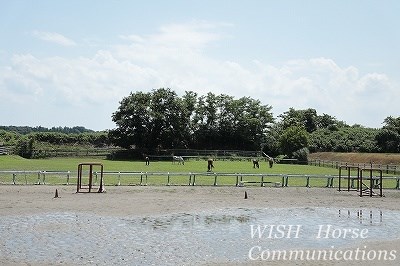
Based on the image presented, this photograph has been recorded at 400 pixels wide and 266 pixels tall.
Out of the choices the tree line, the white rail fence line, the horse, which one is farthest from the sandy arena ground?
the tree line

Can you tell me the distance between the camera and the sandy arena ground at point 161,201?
2032cm

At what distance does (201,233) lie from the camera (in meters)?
16.5

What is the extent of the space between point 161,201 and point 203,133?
63544 millimetres

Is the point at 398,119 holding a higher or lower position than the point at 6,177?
higher

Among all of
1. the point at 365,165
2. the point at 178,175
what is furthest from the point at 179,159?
the point at 178,175

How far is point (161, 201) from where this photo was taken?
24406 mm

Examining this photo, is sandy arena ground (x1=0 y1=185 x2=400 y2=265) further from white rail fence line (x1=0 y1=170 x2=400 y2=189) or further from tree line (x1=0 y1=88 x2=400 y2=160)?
tree line (x1=0 y1=88 x2=400 y2=160)

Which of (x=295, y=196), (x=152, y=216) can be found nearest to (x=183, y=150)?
(x=295, y=196)

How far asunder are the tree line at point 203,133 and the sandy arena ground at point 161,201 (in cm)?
4020

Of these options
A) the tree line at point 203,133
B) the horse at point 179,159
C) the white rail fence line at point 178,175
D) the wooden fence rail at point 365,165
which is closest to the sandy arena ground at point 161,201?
the white rail fence line at point 178,175

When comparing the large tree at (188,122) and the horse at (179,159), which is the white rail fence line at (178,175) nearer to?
the horse at (179,159)

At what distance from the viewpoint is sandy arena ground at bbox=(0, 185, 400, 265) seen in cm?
2032

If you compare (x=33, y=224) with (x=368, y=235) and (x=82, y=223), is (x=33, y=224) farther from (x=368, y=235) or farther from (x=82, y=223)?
(x=368, y=235)

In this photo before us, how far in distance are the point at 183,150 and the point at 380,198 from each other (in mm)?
50283
